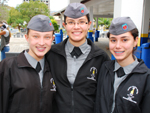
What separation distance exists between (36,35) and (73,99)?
2.99 ft

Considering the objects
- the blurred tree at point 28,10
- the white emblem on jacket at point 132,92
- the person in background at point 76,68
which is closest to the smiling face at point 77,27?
the person in background at point 76,68

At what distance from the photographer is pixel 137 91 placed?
60.6 inches

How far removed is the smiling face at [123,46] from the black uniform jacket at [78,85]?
347 millimetres

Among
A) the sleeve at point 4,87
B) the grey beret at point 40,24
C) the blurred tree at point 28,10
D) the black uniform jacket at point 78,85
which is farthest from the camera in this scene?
the blurred tree at point 28,10

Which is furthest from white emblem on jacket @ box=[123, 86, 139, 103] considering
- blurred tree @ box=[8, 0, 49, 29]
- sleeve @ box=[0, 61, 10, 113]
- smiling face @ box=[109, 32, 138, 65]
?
blurred tree @ box=[8, 0, 49, 29]

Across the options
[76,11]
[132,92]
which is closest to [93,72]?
[132,92]

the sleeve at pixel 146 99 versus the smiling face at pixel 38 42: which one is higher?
the smiling face at pixel 38 42

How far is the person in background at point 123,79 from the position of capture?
1.54 metres

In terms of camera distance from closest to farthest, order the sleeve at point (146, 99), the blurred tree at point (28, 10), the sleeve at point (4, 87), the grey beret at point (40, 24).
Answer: the sleeve at point (146, 99) < the sleeve at point (4, 87) < the grey beret at point (40, 24) < the blurred tree at point (28, 10)

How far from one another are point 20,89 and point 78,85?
696mm

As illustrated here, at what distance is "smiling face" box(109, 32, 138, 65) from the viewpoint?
1.70 meters

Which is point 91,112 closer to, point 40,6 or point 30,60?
point 30,60

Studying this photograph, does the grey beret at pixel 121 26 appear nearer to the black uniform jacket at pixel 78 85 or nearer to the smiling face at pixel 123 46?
the smiling face at pixel 123 46

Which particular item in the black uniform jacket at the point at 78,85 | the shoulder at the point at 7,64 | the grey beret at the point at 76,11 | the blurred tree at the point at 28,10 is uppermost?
the blurred tree at the point at 28,10
